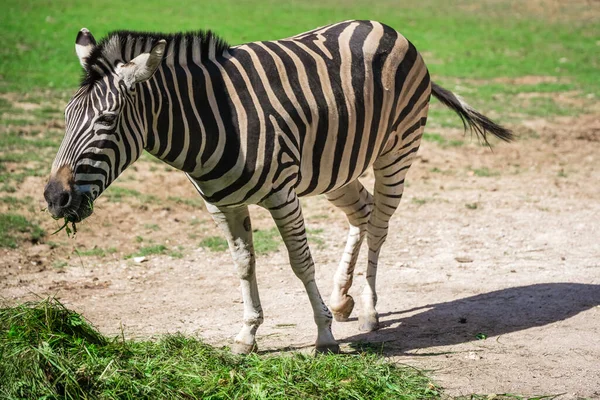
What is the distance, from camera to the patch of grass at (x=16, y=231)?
7555mm

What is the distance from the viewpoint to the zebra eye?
14.2ft

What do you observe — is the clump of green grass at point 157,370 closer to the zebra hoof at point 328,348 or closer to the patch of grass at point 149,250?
the zebra hoof at point 328,348

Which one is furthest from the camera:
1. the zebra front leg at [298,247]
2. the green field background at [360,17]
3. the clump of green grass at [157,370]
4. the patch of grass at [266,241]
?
the green field background at [360,17]

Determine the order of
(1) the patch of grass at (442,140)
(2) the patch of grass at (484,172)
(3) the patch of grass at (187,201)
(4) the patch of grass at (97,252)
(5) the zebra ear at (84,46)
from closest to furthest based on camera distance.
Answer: (5) the zebra ear at (84,46), (4) the patch of grass at (97,252), (3) the patch of grass at (187,201), (2) the patch of grass at (484,172), (1) the patch of grass at (442,140)

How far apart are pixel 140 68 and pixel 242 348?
210 cm

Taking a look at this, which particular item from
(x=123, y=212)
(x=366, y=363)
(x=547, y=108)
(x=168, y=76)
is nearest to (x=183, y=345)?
(x=366, y=363)

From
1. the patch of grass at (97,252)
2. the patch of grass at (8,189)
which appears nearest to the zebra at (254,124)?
the patch of grass at (97,252)

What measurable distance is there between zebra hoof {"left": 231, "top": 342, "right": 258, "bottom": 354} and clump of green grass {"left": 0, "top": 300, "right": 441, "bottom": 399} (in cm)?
34

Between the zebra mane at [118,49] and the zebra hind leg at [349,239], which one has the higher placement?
the zebra mane at [118,49]

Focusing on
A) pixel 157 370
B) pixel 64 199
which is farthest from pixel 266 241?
pixel 64 199

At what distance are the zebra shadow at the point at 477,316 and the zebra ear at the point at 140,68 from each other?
2501mm

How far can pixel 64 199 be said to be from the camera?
418cm

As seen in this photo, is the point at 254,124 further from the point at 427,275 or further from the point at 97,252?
the point at 97,252

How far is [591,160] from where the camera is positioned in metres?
10.5
